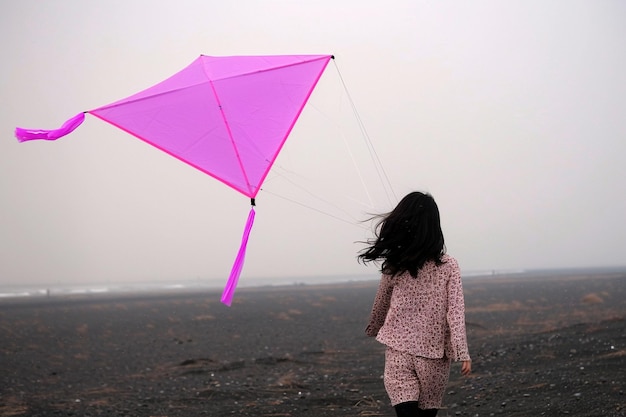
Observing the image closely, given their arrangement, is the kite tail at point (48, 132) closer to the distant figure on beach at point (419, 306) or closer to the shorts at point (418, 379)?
the distant figure on beach at point (419, 306)

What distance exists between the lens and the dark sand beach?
825 cm

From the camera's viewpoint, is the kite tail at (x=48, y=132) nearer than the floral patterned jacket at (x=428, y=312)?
No

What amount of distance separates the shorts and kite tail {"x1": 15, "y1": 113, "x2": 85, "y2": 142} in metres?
3.66

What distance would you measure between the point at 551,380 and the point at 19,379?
9224 millimetres

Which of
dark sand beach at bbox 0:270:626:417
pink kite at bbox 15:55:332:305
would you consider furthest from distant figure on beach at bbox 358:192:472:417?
dark sand beach at bbox 0:270:626:417

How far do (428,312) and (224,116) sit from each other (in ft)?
9.09

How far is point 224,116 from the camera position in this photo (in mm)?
5867

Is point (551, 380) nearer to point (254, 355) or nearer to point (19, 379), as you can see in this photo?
point (254, 355)

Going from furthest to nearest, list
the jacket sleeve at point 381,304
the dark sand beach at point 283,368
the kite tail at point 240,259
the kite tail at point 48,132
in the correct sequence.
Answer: the dark sand beach at point 283,368 → the kite tail at point 48,132 → the kite tail at point 240,259 → the jacket sleeve at point 381,304

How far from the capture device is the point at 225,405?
9.01 metres

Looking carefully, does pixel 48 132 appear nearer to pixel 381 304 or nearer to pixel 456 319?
pixel 381 304

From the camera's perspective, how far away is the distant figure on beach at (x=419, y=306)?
13.4 ft

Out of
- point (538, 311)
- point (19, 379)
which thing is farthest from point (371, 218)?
point (538, 311)

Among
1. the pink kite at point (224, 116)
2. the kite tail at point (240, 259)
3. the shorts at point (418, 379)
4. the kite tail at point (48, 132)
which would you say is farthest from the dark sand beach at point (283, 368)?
the kite tail at point (48, 132)
